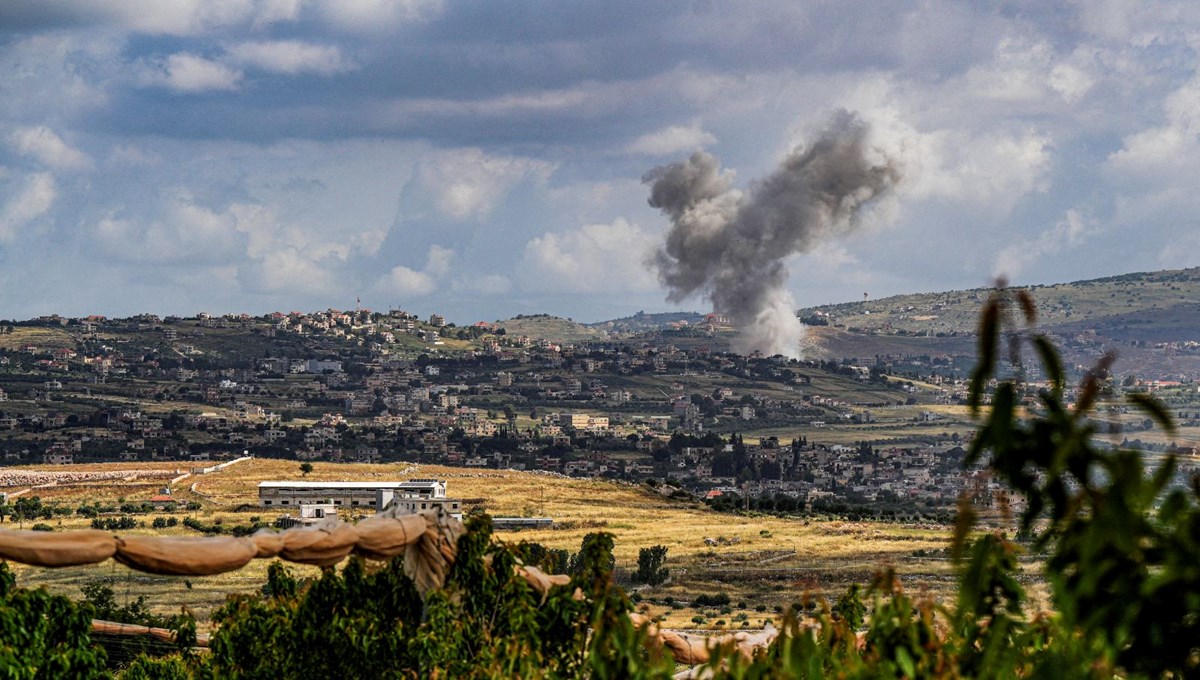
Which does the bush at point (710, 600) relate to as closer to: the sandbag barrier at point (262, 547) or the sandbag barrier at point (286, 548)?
the sandbag barrier at point (286, 548)

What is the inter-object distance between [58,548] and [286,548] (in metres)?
1.02

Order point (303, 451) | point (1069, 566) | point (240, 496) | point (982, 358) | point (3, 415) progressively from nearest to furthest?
point (982, 358) < point (1069, 566) < point (240, 496) < point (303, 451) < point (3, 415)

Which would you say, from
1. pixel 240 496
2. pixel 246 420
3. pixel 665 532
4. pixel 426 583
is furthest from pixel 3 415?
pixel 426 583

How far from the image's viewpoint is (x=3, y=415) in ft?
547

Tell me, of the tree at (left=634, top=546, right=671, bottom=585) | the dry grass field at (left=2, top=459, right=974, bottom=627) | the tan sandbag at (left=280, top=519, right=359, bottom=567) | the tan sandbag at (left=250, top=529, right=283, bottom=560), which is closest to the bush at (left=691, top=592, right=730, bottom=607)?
the dry grass field at (left=2, top=459, right=974, bottom=627)

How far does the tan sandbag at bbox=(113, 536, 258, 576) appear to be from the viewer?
22.1 feet

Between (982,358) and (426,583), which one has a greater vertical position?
(982,358)

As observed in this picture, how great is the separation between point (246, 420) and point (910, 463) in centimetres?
7634

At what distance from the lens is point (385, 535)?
7688 millimetres

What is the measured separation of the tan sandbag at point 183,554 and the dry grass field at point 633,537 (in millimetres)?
37672

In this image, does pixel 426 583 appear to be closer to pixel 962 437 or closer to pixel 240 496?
pixel 240 496

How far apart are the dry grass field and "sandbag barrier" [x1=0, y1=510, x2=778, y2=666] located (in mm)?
36496

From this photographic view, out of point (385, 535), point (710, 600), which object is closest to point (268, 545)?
point (385, 535)

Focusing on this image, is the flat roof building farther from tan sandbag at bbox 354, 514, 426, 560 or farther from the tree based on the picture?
tan sandbag at bbox 354, 514, 426, 560
